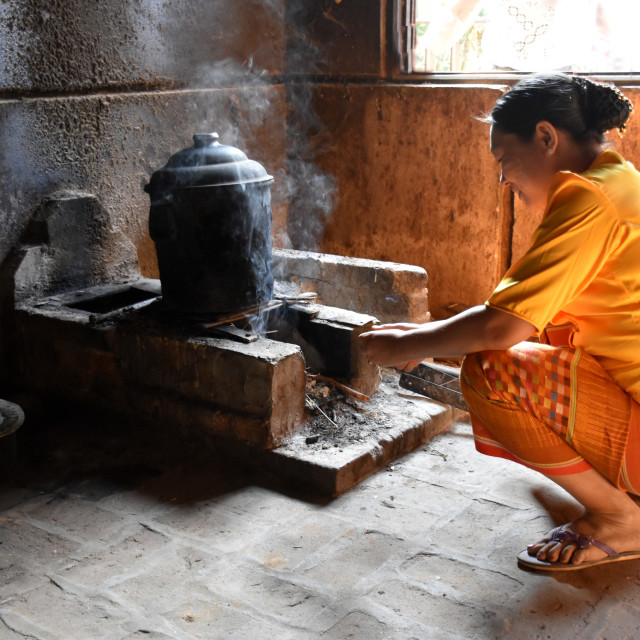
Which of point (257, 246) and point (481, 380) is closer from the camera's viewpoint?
point (481, 380)

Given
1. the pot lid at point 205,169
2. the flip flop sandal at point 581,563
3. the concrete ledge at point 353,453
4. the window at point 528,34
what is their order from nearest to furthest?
the flip flop sandal at point 581,563 → the concrete ledge at point 353,453 → the pot lid at point 205,169 → the window at point 528,34

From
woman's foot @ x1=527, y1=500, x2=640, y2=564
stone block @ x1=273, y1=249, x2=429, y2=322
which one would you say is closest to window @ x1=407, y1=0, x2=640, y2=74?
stone block @ x1=273, y1=249, x2=429, y2=322

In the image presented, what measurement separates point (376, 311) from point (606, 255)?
222 cm

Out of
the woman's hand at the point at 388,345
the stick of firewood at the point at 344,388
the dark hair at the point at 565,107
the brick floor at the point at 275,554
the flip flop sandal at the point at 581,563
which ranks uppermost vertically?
the dark hair at the point at 565,107

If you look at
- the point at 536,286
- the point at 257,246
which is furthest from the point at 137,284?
the point at 536,286

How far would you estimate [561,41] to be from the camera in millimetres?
4707

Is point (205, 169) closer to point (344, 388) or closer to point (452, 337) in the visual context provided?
point (344, 388)

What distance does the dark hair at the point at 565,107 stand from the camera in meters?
2.24

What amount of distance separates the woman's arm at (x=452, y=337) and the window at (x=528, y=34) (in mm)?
2981

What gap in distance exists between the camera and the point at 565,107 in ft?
7.33

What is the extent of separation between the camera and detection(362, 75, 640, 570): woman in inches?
85.2

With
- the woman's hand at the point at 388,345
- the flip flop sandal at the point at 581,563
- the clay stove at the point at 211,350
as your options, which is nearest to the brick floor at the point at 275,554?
the flip flop sandal at the point at 581,563

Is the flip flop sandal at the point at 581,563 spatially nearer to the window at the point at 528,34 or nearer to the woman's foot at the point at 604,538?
the woman's foot at the point at 604,538

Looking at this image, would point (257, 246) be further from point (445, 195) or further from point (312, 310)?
point (445, 195)
